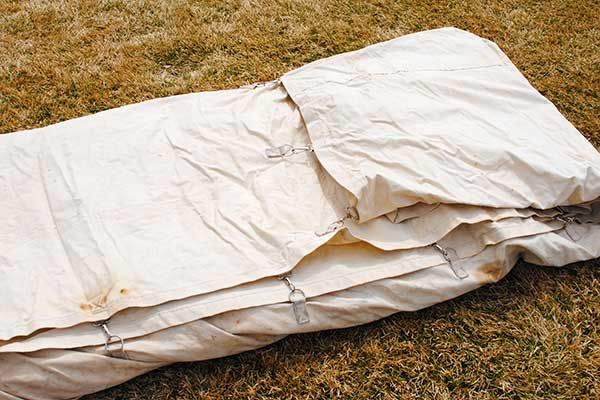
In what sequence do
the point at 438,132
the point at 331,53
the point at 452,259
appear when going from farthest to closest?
the point at 331,53 < the point at 438,132 < the point at 452,259

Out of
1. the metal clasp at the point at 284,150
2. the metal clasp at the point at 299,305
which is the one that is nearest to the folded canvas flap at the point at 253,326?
the metal clasp at the point at 299,305

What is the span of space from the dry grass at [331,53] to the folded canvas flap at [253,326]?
0.08 m

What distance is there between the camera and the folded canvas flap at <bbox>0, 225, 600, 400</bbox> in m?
1.51

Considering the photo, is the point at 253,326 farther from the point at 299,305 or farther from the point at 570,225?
the point at 570,225

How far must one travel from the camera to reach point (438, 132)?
1.95 m

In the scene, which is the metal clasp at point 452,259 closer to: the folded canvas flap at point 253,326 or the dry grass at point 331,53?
the folded canvas flap at point 253,326

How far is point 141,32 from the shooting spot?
318cm

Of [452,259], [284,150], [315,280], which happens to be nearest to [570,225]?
[452,259]

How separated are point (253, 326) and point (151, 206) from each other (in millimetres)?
558

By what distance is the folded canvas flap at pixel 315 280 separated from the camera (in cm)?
156

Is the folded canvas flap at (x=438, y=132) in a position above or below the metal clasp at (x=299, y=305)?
above

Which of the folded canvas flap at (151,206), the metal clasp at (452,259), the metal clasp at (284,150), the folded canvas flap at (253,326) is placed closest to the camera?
the folded canvas flap at (253,326)

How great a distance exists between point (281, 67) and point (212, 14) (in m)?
0.67

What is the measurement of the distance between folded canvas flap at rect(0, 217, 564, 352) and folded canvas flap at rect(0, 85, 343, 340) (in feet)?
0.10
